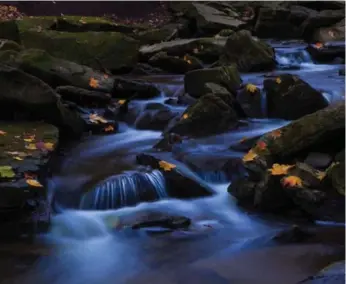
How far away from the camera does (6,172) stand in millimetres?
4766

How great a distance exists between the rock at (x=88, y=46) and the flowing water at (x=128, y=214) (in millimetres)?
4558

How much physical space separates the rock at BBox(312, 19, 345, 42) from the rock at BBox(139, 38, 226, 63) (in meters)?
4.70

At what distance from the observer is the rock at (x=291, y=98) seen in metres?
7.73

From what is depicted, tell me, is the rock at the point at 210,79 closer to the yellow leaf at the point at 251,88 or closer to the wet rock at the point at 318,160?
the yellow leaf at the point at 251,88

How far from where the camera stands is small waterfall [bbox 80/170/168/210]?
533 centimetres

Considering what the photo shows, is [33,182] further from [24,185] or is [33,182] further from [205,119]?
[205,119]

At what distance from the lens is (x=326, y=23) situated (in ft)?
56.7

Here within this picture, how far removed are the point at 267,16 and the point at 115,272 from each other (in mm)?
15431

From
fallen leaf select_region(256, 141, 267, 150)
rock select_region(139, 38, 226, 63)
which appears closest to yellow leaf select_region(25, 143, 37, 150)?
fallen leaf select_region(256, 141, 267, 150)

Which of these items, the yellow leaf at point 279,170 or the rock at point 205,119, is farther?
the rock at point 205,119

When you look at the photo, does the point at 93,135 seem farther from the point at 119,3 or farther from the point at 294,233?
the point at 119,3

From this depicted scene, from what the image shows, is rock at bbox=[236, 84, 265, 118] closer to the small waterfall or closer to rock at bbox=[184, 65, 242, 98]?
rock at bbox=[184, 65, 242, 98]

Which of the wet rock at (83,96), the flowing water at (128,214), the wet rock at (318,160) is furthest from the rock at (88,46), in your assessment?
the wet rock at (318,160)

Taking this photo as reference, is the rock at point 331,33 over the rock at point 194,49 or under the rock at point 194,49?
over
